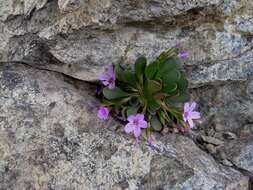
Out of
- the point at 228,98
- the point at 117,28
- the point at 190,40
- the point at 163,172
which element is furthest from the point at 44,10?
the point at 228,98

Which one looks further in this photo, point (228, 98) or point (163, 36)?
point (228, 98)

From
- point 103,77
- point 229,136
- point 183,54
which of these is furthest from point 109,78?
point 229,136

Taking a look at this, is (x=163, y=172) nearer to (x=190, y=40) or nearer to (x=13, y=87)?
(x=190, y=40)

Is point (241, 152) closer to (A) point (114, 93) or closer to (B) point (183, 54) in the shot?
(B) point (183, 54)

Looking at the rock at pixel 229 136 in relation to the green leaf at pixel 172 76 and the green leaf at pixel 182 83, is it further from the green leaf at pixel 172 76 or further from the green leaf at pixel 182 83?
the green leaf at pixel 172 76


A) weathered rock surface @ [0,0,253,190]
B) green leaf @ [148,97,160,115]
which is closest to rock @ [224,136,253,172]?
weathered rock surface @ [0,0,253,190]

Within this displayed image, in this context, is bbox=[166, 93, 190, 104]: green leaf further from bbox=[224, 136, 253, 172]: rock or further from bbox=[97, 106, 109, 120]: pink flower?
bbox=[224, 136, 253, 172]: rock

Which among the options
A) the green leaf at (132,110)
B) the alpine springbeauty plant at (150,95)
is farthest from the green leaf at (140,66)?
the green leaf at (132,110)
